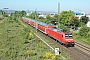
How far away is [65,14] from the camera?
8812 centimetres

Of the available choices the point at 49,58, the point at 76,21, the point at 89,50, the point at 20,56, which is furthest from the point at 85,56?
the point at 76,21

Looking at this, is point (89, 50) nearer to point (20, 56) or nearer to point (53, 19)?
point (20, 56)

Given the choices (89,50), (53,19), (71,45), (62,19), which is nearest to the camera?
(89,50)

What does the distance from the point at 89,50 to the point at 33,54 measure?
29.3 ft

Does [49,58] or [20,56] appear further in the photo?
[20,56]

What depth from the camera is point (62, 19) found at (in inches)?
3428

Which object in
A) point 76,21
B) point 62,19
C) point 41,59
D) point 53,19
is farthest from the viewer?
point 53,19

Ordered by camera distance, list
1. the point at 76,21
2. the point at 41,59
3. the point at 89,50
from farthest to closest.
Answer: the point at 76,21
the point at 89,50
the point at 41,59

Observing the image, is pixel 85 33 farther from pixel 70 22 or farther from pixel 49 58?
pixel 70 22

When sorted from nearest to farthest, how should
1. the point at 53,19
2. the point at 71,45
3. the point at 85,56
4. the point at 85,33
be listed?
the point at 85,56 → the point at 71,45 → the point at 85,33 → the point at 53,19

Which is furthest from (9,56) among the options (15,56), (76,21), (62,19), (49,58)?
(62,19)

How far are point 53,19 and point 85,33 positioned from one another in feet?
201

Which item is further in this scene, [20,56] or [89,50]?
[89,50]

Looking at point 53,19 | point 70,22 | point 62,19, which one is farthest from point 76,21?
point 53,19
